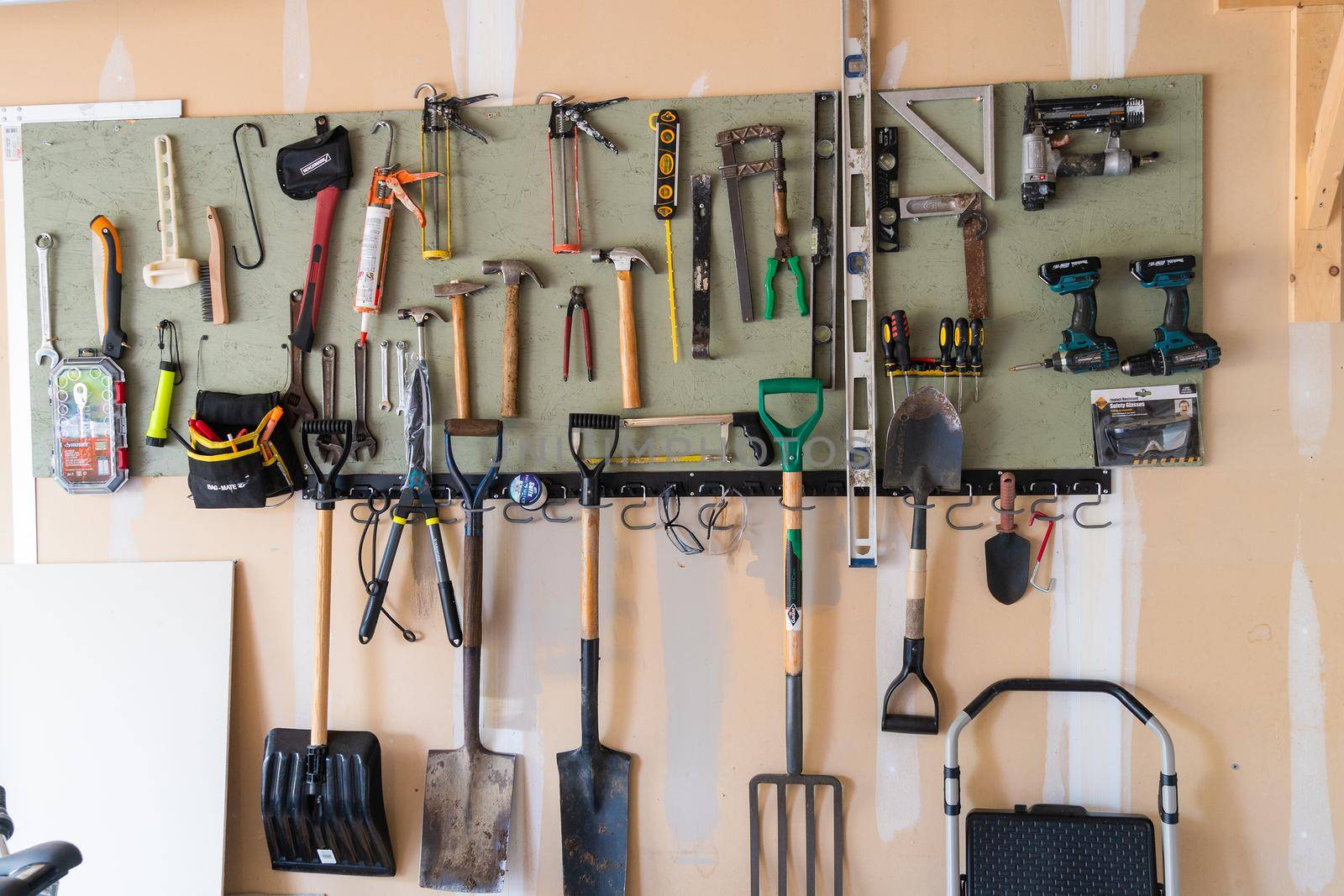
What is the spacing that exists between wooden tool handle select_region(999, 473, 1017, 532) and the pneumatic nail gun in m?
0.66

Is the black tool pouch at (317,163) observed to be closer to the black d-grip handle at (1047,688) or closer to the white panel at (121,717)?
the white panel at (121,717)

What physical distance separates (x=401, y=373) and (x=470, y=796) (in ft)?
3.60

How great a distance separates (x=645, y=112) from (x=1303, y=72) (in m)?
1.56

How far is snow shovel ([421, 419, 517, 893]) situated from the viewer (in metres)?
2.04

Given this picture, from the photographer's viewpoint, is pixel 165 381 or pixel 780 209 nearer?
pixel 780 209

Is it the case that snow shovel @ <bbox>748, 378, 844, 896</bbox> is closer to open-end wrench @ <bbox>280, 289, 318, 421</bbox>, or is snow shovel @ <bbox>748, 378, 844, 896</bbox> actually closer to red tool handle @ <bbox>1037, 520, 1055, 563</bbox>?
red tool handle @ <bbox>1037, 520, 1055, 563</bbox>

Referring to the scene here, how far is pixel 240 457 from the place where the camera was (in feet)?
6.58

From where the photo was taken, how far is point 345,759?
6.82 ft

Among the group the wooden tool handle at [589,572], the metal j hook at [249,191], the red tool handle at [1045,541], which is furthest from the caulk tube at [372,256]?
the red tool handle at [1045,541]

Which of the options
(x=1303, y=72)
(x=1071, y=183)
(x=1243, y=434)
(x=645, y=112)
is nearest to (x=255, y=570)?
(x=645, y=112)

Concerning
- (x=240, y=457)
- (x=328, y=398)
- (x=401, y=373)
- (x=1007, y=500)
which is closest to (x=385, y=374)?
(x=401, y=373)

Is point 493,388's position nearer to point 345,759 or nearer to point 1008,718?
point 345,759

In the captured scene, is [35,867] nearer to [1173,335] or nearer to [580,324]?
[580,324]

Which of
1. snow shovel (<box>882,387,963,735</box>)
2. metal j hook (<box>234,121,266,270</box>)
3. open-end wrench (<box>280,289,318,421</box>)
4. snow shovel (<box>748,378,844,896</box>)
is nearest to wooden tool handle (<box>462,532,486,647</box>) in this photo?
open-end wrench (<box>280,289,318,421</box>)
